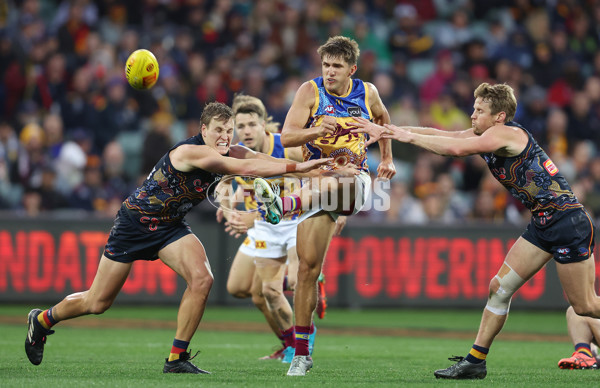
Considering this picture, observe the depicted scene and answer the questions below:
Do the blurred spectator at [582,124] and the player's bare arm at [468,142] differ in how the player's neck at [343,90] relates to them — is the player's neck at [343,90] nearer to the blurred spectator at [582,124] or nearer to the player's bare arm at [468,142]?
the player's bare arm at [468,142]

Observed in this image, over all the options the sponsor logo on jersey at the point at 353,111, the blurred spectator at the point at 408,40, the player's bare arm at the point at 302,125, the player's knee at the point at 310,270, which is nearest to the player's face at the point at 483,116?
the sponsor logo on jersey at the point at 353,111

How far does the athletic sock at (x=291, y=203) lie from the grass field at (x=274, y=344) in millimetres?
1532

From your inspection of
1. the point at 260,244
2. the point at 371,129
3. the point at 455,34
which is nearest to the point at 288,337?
the point at 260,244

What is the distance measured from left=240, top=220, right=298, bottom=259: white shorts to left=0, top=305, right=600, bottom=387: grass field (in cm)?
120

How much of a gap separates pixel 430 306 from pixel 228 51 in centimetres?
741

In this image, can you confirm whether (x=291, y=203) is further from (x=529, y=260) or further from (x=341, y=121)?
(x=529, y=260)

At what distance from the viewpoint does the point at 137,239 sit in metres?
8.90

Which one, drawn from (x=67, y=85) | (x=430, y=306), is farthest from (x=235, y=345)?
(x=67, y=85)

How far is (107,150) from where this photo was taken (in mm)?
17750

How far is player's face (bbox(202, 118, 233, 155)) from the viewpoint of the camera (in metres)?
8.88

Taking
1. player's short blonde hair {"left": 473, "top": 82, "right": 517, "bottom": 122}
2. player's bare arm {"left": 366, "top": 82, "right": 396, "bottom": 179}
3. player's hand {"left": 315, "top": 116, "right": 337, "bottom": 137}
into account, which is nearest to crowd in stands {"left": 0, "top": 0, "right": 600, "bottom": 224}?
player's bare arm {"left": 366, "top": 82, "right": 396, "bottom": 179}

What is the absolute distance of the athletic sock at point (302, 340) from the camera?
28.6 ft

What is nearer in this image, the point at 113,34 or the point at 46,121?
the point at 46,121

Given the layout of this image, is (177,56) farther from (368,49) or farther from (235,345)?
(235,345)
